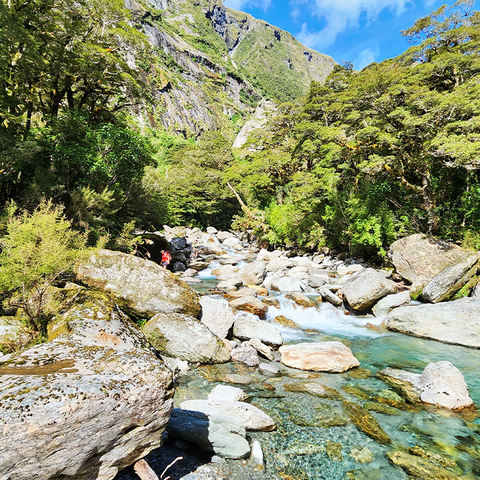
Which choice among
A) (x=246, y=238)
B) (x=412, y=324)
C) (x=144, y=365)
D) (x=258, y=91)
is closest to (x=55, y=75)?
(x=144, y=365)

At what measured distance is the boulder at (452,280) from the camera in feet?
34.1

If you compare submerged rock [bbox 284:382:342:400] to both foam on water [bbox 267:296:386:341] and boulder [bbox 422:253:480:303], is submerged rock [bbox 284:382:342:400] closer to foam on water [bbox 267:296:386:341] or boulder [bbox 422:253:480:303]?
foam on water [bbox 267:296:386:341]

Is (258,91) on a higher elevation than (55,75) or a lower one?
higher

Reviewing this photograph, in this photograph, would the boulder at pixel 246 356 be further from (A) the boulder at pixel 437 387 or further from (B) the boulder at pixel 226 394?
(A) the boulder at pixel 437 387

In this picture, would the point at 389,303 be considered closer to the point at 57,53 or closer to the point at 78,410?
the point at 78,410

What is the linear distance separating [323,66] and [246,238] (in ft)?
722

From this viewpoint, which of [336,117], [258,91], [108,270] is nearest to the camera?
[108,270]

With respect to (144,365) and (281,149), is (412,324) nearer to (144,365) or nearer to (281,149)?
(144,365)

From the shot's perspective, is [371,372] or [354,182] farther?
[354,182]

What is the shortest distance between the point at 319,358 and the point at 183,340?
3.58 metres

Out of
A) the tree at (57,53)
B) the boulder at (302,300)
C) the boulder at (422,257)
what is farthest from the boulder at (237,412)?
the tree at (57,53)

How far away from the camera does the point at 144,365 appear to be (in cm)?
305

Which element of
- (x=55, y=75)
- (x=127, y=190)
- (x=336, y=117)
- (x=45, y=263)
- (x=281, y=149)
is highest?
(x=336, y=117)

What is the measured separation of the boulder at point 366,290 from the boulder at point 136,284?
21.1ft
